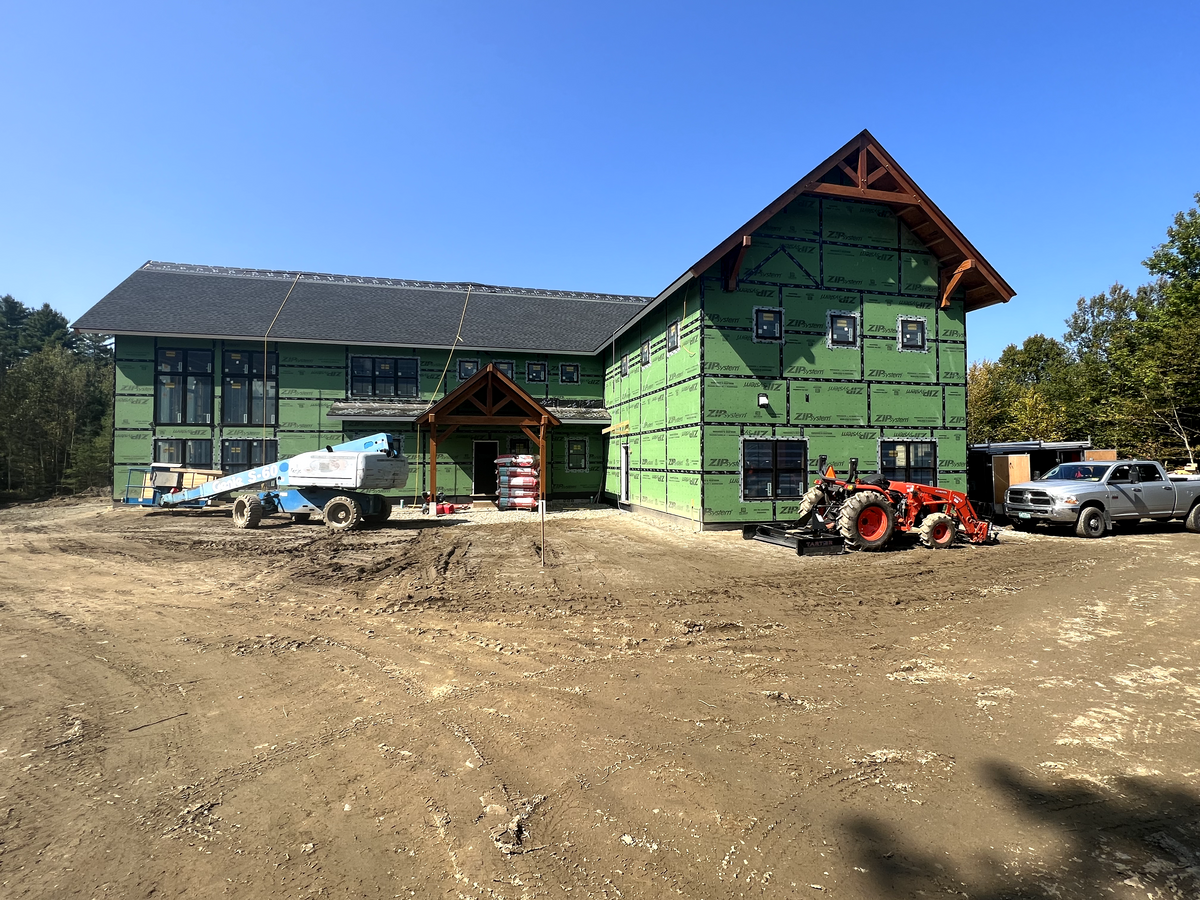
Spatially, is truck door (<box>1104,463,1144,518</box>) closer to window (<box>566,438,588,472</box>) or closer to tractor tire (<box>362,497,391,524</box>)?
window (<box>566,438,588,472</box>)

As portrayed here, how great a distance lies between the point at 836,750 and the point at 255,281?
3000cm

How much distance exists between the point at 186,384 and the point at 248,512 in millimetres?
9763

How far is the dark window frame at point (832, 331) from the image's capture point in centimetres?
1577

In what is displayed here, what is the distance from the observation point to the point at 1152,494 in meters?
14.1

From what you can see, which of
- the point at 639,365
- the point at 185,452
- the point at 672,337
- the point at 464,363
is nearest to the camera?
the point at 672,337

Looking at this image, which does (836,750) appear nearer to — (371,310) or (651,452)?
(651,452)

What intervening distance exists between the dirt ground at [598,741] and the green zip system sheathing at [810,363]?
23.5ft

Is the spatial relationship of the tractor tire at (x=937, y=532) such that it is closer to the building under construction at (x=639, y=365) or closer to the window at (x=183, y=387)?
the building under construction at (x=639, y=365)

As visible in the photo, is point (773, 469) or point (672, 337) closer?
point (773, 469)

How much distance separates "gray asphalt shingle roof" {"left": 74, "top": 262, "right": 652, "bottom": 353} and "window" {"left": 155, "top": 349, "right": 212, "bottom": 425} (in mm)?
1064

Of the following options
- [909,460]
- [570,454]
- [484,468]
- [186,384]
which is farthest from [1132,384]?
[186,384]

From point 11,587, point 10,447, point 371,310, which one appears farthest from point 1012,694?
point 10,447

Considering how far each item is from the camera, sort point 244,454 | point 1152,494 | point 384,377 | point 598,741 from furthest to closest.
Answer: point 384,377, point 244,454, point 1152,494, point 598,741

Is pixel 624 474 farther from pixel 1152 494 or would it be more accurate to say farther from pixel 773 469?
pixel 1152 494
